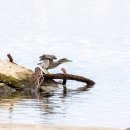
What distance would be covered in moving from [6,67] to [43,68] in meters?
2.41

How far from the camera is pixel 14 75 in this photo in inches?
1414

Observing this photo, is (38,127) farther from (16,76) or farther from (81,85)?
(81,85)

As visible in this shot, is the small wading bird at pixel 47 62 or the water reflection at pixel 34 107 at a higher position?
the small wading bird at pixel 47 62

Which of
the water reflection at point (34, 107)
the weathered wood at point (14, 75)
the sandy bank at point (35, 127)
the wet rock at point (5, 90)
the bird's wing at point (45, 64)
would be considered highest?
the bird's wing at point (45, 64)

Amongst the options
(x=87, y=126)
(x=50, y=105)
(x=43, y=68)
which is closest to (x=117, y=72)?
(x=43, y=68)

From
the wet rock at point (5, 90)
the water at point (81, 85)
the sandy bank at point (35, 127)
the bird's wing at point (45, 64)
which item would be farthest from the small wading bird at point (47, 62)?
the sandy bank at point (35, 127)

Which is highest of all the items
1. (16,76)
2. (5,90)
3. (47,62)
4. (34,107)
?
(47,62)

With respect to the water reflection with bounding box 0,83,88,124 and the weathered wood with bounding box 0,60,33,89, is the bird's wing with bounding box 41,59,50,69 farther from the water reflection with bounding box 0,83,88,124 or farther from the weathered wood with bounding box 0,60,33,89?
the water reflection with bounding box 0,83,88,124

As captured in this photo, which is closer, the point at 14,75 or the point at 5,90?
the point at 5,90

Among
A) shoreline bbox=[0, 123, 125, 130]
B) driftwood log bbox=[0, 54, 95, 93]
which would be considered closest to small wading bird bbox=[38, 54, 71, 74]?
driftwood log bbox=[0, 54, 95, 93]

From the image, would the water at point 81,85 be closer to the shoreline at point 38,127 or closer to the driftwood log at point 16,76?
the driftwood log at point 16,76

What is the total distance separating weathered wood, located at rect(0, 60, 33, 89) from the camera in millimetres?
35172

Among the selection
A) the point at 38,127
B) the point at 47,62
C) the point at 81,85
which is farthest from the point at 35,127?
the point at 81,85

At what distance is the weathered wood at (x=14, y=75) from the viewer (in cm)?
3517
